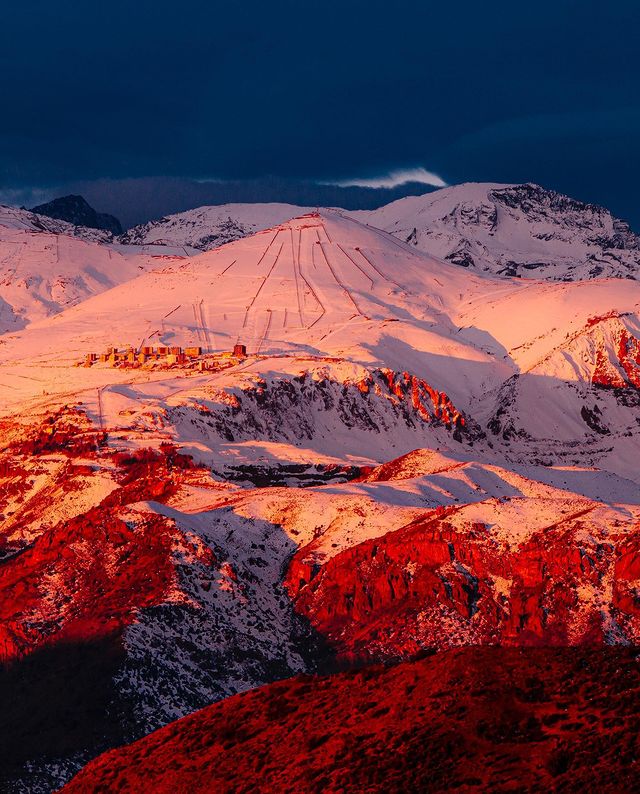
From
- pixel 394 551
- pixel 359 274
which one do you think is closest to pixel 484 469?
pixel 394 551

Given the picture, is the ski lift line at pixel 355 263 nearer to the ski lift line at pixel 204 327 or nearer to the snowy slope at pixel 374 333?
the snowy slope at pixel 374 333

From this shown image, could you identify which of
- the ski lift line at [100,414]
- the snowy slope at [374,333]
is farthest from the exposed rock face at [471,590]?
the ski lift line at [100,414]

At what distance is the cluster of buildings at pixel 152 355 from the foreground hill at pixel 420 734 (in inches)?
3901

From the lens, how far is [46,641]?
60.2 meters

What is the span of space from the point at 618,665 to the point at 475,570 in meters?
36.3

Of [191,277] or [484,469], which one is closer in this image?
[484,469]

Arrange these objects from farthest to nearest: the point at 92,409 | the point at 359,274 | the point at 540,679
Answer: the point at 359,274, the point at 92,409, the point at 540,679

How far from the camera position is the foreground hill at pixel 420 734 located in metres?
24.7

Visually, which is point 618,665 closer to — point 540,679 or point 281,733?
point 540,679

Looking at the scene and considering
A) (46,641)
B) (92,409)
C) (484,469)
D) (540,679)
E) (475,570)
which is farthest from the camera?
(92,409)

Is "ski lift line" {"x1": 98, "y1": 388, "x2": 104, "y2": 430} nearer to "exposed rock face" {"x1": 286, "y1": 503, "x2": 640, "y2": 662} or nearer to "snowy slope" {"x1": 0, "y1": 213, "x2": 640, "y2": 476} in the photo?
"snowy slope" {"x1": 0, "y1": 213, "x2": 640, "y2": 476}

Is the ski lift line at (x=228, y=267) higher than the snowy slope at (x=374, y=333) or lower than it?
higher

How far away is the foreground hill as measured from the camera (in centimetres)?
2472

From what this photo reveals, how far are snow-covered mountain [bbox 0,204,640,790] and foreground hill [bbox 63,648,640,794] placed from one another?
18989 mm
